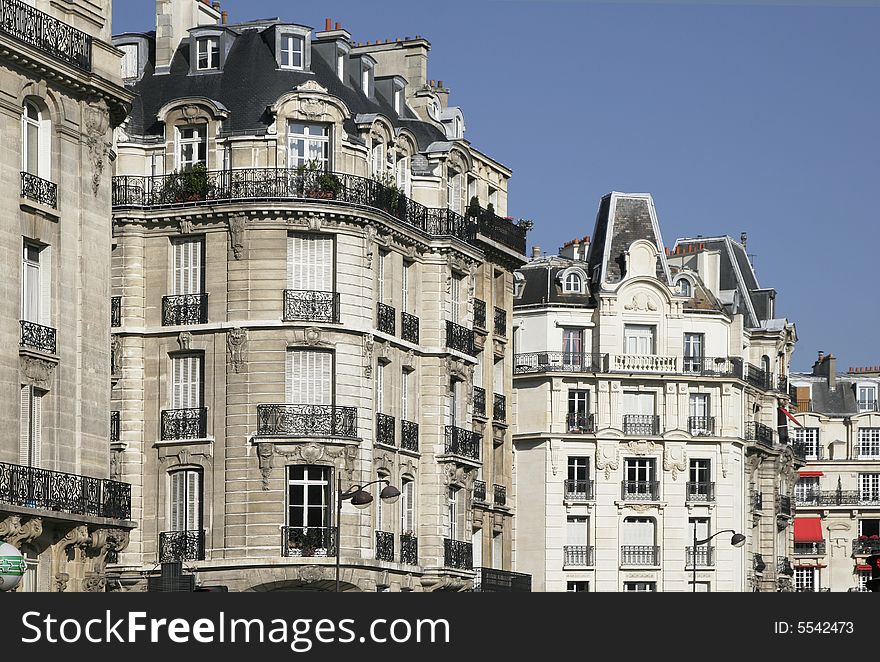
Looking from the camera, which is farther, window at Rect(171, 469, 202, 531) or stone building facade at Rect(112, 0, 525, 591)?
window at Rect(171, 469, 202, 531)

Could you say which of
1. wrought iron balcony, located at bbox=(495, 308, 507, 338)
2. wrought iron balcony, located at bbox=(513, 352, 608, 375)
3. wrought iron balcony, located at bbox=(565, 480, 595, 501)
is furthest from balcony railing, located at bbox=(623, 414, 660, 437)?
wrought iron balcony, located at bbox=(495, 308, 507, 338)

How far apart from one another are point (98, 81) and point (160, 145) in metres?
14.1

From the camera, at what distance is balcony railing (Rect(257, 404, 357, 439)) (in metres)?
50.0

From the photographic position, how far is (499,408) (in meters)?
61.0

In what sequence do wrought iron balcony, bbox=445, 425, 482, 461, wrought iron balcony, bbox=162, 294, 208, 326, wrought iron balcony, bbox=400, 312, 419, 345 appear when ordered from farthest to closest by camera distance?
Answer: wrought iron balcony, bbox=445, 425, 482, 461
wrought iron balcony, bbox=400, 312, 419, 345
wrought iron balcony, bbox=162, 294, 208, 326

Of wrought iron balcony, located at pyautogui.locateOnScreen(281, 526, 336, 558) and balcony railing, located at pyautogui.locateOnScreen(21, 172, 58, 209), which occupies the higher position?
balcony railing, located at pyautogui.locateOnScreen(21, 172, 58, 209)

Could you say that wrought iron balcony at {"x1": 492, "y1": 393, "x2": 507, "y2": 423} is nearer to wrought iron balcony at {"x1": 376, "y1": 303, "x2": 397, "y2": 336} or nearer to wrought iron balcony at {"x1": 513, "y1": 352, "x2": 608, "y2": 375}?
wrought iron balcony at {"x1": 376, "y1": 303, "x2": 397, "y2": 336}

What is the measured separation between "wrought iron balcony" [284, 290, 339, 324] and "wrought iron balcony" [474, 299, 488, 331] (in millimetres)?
8425

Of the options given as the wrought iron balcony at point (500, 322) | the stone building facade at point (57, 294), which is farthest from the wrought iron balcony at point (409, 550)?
the stone building facade at point (57, 294)

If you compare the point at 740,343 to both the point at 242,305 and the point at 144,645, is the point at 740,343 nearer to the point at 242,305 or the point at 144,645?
the point at 242,305

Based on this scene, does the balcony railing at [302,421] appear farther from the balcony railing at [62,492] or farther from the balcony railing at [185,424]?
the balcony railing at [62,492]

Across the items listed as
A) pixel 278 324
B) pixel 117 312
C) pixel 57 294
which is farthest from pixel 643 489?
pixel 57 294

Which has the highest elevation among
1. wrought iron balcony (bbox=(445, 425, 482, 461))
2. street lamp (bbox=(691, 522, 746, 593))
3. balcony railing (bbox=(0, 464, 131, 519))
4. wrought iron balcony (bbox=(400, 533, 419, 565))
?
wrought iron balcony (bbox=(445, 425, 482, 461))

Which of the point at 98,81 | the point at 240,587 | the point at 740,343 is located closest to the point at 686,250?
the point at 740,343
